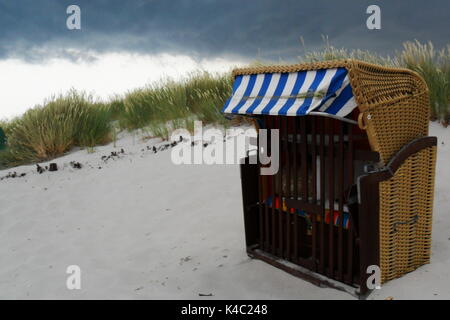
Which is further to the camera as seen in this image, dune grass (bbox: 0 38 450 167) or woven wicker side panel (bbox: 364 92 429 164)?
dune grass (bbox: 0 38 450 167)

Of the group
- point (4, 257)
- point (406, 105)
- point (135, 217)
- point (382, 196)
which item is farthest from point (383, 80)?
point (4, 257)

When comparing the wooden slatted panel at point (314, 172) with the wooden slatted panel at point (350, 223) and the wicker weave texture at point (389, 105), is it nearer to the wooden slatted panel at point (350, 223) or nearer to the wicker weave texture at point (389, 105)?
the wooden slatted panel at point (350, 223)

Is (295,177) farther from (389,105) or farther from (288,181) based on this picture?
(389,105)

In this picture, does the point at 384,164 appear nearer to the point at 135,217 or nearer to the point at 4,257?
the point at 135,217

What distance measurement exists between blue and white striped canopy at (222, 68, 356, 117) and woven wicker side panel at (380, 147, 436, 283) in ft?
2.20

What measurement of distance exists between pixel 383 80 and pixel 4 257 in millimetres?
4244

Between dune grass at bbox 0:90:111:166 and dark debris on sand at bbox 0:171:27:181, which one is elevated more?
dune grass at bbox 0:90:111:166

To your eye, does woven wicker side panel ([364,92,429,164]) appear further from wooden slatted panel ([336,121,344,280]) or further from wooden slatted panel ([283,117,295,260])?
wooden slatted panel ([283,117,295,260])

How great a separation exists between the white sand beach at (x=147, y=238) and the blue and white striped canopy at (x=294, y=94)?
1351mm

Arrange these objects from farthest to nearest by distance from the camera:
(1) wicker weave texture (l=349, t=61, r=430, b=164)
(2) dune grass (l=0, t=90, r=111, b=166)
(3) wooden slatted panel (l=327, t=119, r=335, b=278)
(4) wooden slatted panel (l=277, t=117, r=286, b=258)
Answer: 1. (2) dune grass (l=0, t=90, r=111, b=166)
2. (4) wooden slatted panel (l=277, t=117, r=286, b=258)
3. (3) wooden slatted panel (l=327, t=119, r=335, b=278)
4. (1) wicker weave texture (l=349, t=61, r=430, b=164)

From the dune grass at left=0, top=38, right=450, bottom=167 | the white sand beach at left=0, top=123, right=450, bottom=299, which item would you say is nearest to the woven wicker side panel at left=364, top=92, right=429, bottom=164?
the white sand beach at left=0, top=123, right=450, bottom=299

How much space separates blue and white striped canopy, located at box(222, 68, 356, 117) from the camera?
2.83 meters

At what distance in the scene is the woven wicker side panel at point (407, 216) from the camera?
309 cm

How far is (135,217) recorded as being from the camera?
219 inches
